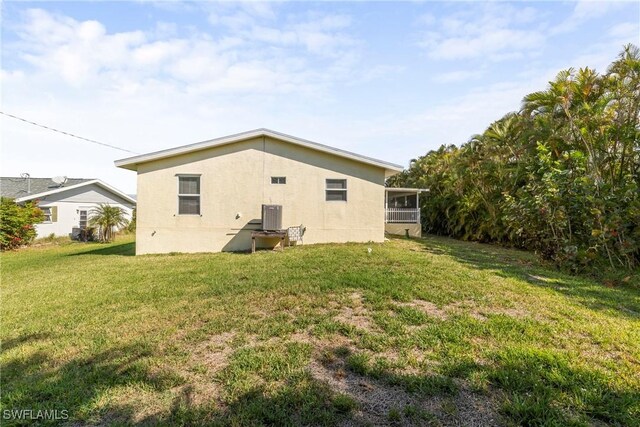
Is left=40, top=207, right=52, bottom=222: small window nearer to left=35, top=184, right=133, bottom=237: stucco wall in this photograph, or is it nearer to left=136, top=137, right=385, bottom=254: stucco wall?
left=35, top=184, right=133, bottom=237: stucco wall

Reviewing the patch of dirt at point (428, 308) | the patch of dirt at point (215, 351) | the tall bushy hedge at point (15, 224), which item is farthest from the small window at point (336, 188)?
the tall bushy hedge at point (15, 224)

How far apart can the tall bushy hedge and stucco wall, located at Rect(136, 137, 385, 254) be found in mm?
9332

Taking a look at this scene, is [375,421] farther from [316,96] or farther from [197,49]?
[316,96]

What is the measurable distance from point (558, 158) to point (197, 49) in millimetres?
11478

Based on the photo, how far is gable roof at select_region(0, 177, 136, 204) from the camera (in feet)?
56.4

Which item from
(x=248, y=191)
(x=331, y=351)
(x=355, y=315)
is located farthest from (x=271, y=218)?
(x=331, y=351)

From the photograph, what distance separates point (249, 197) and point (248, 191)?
201 mm

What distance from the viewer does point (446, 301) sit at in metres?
4.30

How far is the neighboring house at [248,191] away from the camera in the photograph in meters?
9.74

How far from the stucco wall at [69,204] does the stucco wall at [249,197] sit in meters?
11.6

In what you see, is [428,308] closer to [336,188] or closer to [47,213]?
[336,188]

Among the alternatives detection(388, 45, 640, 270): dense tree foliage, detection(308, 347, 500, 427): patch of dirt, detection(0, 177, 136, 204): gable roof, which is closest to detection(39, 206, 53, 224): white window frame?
detection(0, 177, 136, 204): gable roof

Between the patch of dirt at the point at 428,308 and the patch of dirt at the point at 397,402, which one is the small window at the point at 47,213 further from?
the patch of dirt at the point at 397,402

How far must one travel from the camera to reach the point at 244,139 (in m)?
9.89
